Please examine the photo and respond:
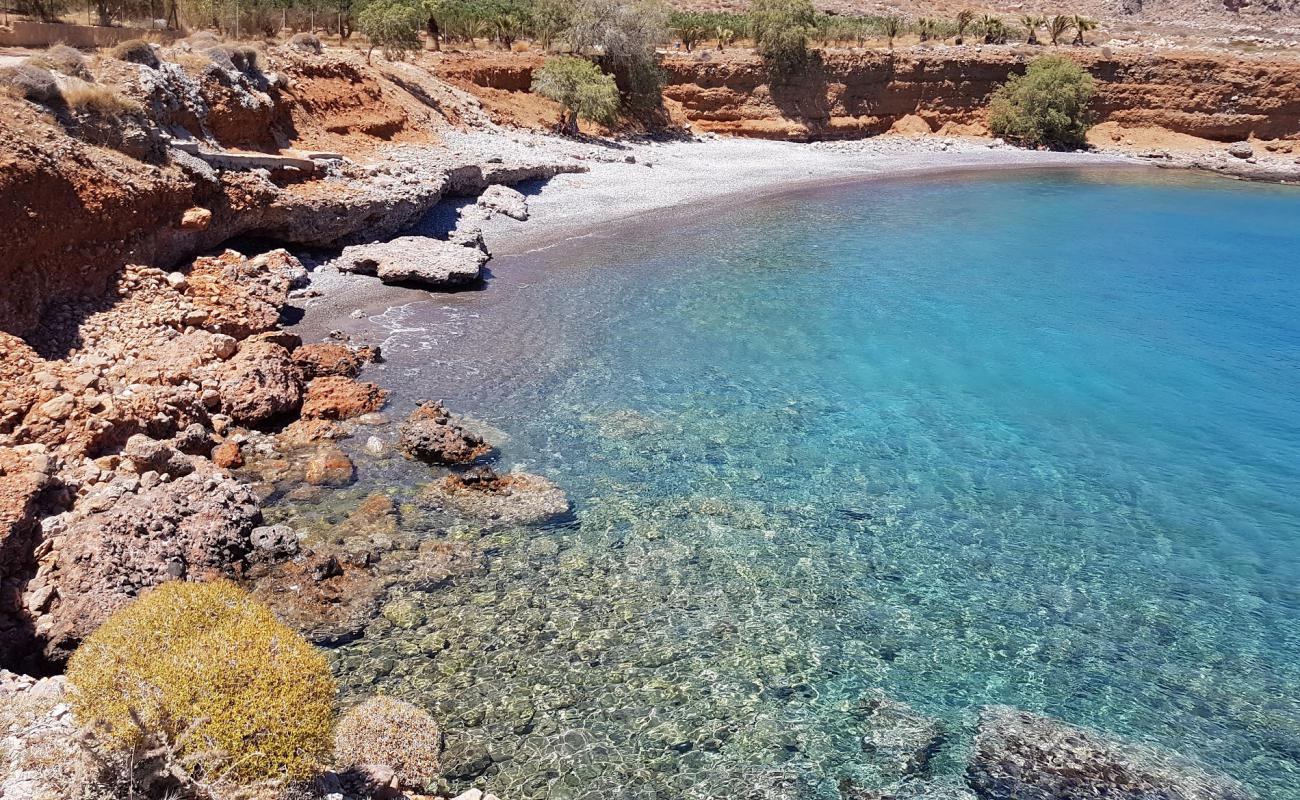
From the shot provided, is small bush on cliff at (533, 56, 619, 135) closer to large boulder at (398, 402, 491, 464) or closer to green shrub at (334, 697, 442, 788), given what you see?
large boulder at (398, 402, 491, 464)

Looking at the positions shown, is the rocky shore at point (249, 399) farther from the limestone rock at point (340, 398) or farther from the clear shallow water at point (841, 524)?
the clear shallow water at point (841, 524)

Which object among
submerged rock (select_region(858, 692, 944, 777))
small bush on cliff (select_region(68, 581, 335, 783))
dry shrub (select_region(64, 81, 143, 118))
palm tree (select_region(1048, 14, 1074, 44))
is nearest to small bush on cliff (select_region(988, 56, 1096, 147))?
palm tree (select_region(1048, 14, 1074, 44))

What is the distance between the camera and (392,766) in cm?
884

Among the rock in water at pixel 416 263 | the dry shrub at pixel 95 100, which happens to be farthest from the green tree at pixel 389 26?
the dry shrub at pixel 95 100

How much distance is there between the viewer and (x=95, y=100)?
2048 centimetres

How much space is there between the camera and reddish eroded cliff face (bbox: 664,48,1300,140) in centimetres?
5747

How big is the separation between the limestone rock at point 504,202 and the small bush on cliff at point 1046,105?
146ft

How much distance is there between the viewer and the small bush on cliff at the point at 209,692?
659cm

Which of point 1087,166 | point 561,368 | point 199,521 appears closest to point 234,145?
point 561,368

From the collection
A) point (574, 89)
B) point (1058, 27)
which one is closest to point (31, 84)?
point (574, 89)

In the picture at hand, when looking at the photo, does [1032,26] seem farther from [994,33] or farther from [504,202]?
[504,202]

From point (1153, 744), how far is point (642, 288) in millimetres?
20348

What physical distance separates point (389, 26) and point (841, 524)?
3913 cm

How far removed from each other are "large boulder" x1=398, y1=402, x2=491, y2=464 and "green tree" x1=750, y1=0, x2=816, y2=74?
50336 mm
